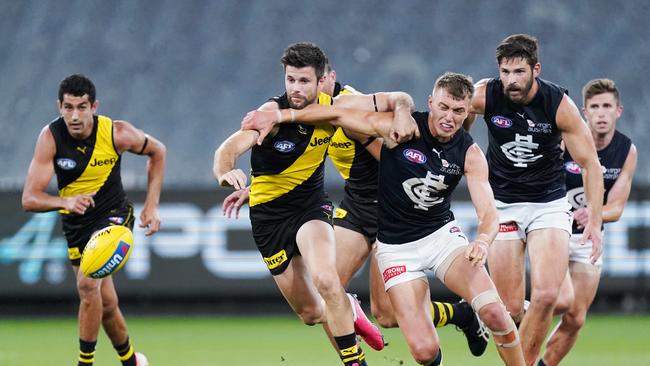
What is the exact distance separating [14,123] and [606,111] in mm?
10143

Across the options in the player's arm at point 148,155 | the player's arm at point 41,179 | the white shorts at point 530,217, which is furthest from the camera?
the player's arm at point 148,155

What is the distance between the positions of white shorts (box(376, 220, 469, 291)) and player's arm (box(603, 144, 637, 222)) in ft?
5.97

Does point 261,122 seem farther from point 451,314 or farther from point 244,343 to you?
point 244,343

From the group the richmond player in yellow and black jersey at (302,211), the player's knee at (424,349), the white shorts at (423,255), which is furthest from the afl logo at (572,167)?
the player's knee at (424,349)

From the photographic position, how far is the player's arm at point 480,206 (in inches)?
257

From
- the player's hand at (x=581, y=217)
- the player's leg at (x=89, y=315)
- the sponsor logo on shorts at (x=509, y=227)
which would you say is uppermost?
the player's hand at (x=581, y=217)

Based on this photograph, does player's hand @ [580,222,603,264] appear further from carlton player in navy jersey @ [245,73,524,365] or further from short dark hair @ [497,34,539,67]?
short dark hair @ [497,34,539,67]

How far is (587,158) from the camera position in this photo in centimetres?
768

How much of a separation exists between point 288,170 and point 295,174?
2.5 inches

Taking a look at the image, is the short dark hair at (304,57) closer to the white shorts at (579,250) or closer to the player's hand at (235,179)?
the player's hand at (235,179)

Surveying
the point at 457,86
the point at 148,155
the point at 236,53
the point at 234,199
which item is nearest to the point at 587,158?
the point at 457,86

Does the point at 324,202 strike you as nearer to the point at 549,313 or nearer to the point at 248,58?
the point at 549,313

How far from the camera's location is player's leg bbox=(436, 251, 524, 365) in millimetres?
6827

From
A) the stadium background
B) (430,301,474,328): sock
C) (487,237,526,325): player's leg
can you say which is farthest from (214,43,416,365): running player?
the stadium background
